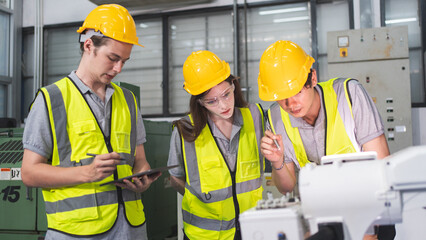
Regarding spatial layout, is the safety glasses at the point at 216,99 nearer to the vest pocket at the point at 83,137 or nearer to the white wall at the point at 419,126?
the vest pocket at the point at 83,137

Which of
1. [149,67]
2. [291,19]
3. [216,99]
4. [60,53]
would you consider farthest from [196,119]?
[60,53]

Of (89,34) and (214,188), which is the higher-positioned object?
(89,34)

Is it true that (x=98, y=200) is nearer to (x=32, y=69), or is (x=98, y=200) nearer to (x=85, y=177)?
(x=85, y=177)

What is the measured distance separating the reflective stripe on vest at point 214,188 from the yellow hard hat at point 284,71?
1.14 feet

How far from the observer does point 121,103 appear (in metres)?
1.39

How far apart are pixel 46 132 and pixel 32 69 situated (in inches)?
177

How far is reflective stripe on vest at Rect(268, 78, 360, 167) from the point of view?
1246 millimetres

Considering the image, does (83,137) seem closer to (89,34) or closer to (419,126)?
(89,34)

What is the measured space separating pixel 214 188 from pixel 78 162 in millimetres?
500

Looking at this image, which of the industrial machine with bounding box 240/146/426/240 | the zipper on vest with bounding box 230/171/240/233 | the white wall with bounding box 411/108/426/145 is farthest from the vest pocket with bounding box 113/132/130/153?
the white wall with bounding box 411/108/426/145

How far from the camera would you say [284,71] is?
1.21 meters

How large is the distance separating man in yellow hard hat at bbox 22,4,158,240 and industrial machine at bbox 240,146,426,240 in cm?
60

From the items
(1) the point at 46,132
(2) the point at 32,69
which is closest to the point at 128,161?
(1) the point at 46,132

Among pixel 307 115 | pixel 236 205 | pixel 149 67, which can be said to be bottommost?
pixel 236 205
